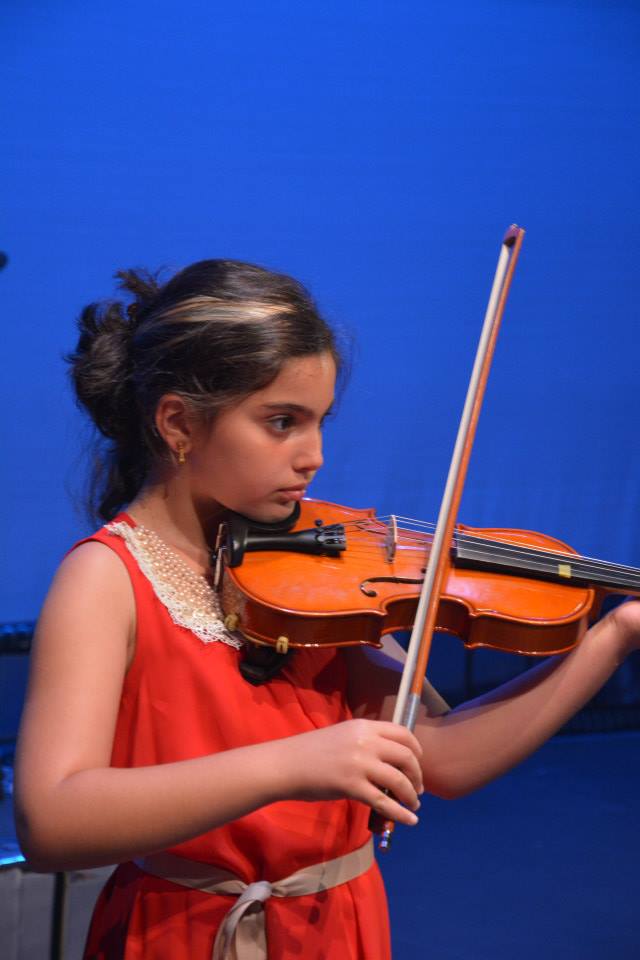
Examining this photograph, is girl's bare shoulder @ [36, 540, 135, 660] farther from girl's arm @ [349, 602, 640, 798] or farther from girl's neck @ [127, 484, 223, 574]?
girl's arm @ [349, 602, 640, 798]

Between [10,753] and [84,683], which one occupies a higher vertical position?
[84,683]

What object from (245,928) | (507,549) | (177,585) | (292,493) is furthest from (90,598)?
(507,549)

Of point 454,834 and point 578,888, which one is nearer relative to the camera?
point 578,888

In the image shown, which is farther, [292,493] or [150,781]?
[292,493]

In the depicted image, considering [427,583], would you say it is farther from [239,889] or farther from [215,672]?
[239,889]

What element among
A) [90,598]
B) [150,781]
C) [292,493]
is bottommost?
[150,781]

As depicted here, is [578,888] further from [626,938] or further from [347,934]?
[347,934]

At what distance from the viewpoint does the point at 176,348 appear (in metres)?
0.95

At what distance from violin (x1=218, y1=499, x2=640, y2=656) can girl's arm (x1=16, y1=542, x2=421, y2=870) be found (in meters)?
0.15

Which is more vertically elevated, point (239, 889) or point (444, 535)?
point (444, 535)

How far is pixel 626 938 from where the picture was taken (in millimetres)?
1842

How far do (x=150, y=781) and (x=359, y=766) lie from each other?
0.51 feet

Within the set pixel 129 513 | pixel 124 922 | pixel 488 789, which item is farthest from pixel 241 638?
pixel 488 789

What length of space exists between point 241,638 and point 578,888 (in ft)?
4.60
